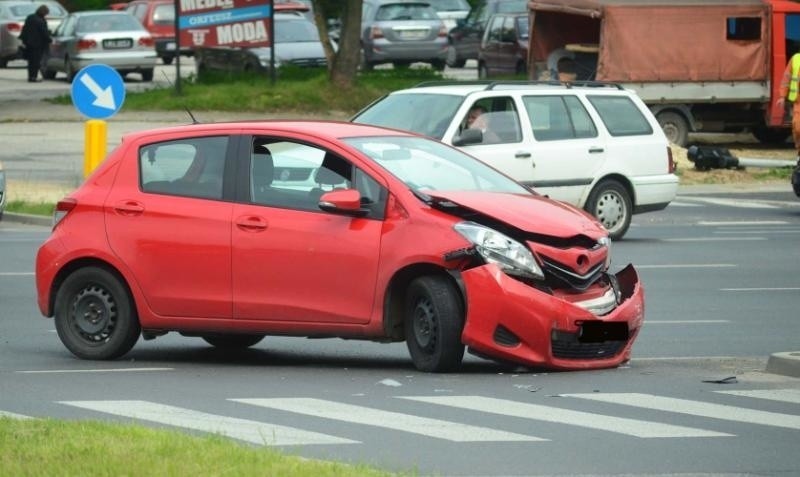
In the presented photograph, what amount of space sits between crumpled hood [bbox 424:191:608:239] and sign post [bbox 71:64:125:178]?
12.7 meters

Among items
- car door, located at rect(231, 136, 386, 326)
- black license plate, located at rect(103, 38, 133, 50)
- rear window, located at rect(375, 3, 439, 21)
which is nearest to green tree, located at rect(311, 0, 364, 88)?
black license plate, located at rect(103, 38, 133, 50)

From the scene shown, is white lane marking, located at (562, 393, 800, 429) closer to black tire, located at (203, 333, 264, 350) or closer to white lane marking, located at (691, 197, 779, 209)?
black tire, located at (203, 333, 264, 350)

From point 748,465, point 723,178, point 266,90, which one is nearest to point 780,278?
point 748,465

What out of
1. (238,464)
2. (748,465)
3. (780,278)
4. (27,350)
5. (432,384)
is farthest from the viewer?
(780,278)

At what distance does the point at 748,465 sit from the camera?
8.30 metres

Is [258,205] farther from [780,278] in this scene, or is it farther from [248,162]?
[780,278]

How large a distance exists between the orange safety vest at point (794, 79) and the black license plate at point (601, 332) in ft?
52.1

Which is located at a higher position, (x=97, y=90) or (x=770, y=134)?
(x=97, y=90)

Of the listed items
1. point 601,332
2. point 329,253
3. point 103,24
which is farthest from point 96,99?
point 103,24

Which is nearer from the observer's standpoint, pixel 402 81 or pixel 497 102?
pixel 497 102

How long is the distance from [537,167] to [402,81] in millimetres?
20728

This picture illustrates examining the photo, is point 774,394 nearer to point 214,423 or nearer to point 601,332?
point 601,332

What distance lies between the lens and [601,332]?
11.3m

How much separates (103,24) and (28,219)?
75.5ft
